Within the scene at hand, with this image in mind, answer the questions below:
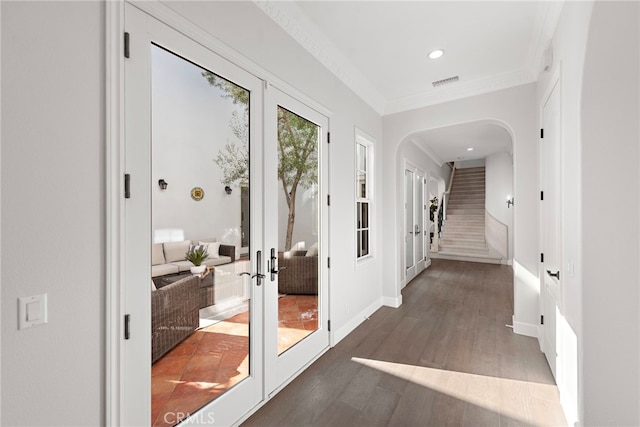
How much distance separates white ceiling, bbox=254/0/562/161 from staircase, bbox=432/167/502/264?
19.8ft

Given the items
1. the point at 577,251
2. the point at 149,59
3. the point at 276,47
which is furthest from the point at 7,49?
the point at 577,251

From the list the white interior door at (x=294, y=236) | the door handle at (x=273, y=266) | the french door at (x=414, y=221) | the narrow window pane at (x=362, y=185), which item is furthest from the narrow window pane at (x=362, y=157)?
the door handle at (x=273, y=266)

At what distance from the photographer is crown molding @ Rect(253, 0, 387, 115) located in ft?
7.34

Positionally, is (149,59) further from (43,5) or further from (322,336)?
(322,336)

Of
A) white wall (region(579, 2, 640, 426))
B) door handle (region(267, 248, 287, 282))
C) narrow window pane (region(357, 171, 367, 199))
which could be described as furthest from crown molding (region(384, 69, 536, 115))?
door handle (region(267, 248, 287, 282))

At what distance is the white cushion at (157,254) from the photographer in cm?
148

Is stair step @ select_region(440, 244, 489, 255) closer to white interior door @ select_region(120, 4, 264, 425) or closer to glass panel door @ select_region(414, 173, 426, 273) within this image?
glass panel door @ select_region(414, 173, 426, 273)

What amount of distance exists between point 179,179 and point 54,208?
58 centimetres

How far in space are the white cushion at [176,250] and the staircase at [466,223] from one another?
852cm

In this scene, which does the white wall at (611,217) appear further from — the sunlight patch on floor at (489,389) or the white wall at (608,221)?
the sunlight patch on floor at (489,389)

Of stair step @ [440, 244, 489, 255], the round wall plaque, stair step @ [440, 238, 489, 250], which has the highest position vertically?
the round wall plaque

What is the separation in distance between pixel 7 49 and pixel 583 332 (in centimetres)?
294

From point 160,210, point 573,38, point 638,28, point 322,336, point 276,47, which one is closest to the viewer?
point 638,28

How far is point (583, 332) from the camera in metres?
1.61
